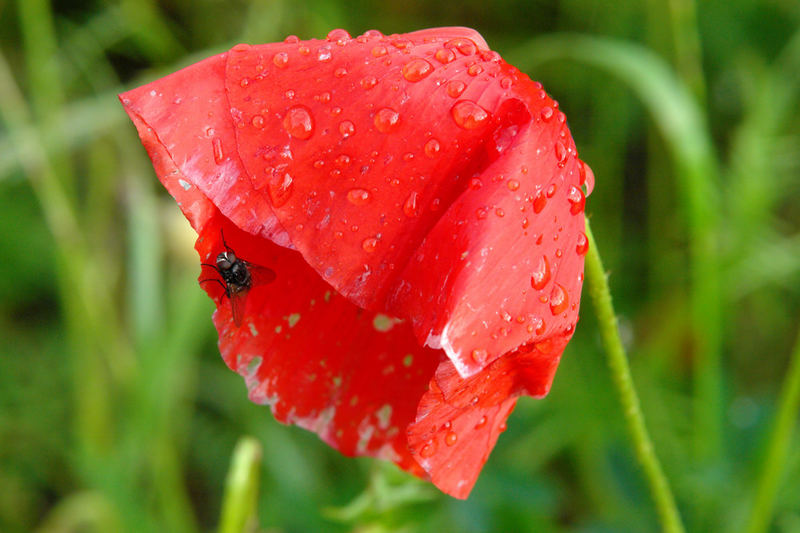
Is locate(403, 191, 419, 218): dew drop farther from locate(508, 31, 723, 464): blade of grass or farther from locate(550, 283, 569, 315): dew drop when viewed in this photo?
locate(508, 31, 723, 464): blade of grass

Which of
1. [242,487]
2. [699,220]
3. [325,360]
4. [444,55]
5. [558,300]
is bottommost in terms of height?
[242,487]

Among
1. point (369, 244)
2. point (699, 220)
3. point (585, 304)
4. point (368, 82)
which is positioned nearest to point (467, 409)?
point (369, 244)

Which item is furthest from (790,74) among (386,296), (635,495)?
(386,296)

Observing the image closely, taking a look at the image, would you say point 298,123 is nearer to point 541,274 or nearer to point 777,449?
point 541,274

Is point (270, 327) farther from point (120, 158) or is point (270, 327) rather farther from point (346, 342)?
point (120, 158)

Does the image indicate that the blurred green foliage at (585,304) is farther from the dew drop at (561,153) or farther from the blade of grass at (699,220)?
the dew drop at (561,153)

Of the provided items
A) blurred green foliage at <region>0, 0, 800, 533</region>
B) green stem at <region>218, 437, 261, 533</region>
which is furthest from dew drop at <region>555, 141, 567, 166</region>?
blurred green foliage at <region>0, 0, 800, 533</region>
